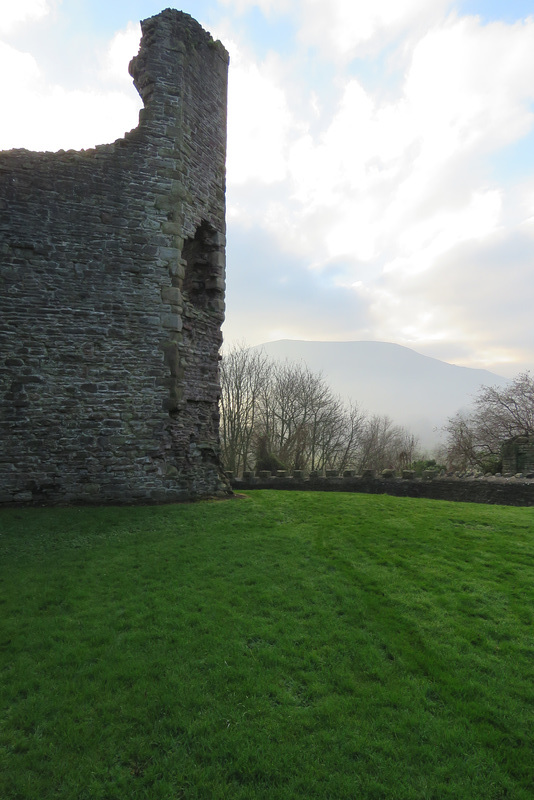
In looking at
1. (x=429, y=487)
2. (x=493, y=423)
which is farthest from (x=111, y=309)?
(x=493, y=423)

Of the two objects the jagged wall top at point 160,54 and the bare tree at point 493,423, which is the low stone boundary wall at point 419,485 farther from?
the bare tree at point 493,423

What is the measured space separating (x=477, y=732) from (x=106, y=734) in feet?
10.5

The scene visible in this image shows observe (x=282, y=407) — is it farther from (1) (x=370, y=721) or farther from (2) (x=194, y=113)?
(1) (x=370, y=721)

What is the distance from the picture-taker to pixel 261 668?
15.3 feet

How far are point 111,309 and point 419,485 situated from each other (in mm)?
14632

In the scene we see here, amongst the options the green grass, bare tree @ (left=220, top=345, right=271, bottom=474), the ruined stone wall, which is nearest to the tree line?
bare tree @ (left=220, top=345, right=271, bottom=474)

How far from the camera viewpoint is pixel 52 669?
4.59 metres

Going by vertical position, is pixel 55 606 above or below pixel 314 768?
above

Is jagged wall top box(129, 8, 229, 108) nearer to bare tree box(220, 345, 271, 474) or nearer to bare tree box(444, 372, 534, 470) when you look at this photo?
bare tree box(220, 345, 271, 474)

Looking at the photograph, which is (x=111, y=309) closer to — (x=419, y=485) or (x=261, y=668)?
(x=261, y=668)

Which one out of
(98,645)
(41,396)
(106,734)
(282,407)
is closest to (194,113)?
(41,396)

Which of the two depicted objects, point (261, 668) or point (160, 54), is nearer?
point (261, 668)

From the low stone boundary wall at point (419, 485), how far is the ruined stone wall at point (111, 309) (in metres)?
4.57

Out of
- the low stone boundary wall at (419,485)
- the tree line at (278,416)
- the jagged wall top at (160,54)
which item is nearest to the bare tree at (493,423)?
the tree line at (278,416)
